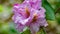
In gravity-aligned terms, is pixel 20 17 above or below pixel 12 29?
below

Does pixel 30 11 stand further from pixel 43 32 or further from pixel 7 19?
pixel 7 19

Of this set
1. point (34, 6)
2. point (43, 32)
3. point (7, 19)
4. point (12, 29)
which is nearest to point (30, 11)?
point (34, 6)

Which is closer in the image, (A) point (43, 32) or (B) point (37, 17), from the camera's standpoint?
(B) point (37, 17)

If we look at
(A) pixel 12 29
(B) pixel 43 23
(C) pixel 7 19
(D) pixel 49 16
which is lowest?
(B) pixel 43 23

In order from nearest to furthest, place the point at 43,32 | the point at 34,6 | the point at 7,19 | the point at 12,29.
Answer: the point at 34,6 → the point at 43,32 → the point at 12,29 → the point at 7,19

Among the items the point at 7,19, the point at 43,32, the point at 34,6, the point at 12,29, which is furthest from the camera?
the point at 7,19

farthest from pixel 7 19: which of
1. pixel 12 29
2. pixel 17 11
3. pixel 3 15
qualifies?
pixel 17 11

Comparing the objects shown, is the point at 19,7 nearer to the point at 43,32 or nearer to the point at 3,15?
the point at 43,32
